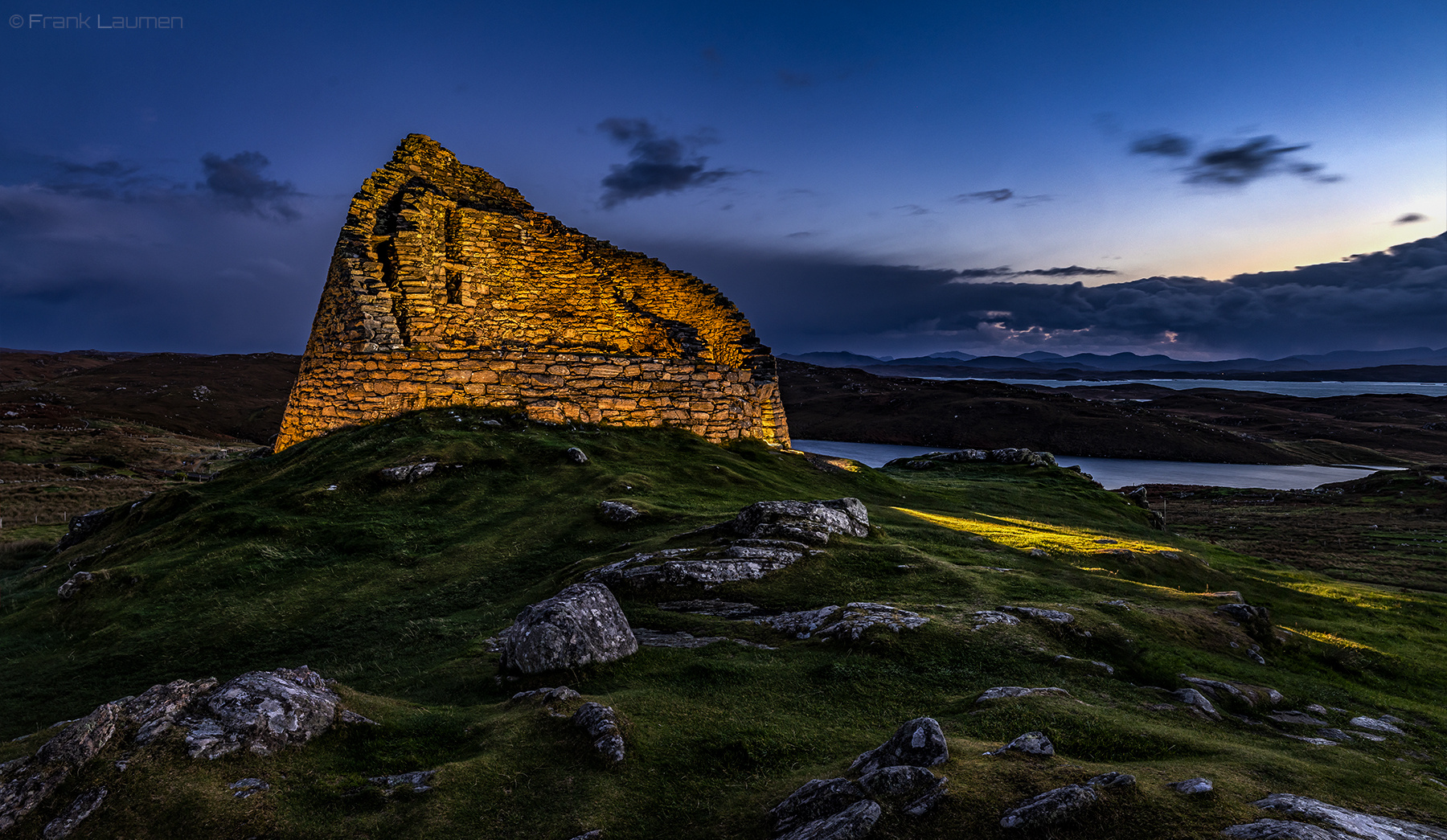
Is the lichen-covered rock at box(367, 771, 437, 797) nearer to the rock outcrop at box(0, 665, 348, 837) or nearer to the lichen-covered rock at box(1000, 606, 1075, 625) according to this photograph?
the rock outcrop at box(0, 665, 348, 837)

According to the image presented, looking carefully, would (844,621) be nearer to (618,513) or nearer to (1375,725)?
(1375,725)

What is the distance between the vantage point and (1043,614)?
933 cm

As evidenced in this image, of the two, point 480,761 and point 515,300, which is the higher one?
point 515,300

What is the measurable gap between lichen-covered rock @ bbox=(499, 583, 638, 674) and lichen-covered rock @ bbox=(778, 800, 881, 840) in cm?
404

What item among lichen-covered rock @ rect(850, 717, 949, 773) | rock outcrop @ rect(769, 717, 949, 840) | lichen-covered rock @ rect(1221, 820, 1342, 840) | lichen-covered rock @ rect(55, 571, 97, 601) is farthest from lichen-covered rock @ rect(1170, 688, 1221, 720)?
lichen-covered rock @ rect(55, 571, 97, 601)

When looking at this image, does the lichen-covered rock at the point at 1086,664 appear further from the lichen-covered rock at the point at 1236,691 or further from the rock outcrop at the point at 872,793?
the rock outcrop at the point at 872,793

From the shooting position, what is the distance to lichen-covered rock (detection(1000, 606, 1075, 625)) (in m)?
9.20

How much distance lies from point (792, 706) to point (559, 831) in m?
2.91

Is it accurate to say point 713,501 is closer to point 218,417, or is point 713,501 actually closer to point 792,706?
point 792,706

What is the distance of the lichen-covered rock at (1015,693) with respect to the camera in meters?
6.68

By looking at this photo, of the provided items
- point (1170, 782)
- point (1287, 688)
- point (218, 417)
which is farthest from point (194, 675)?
point (218, 417)

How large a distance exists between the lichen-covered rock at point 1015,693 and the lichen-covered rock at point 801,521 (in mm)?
5271

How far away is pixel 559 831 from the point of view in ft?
15.2

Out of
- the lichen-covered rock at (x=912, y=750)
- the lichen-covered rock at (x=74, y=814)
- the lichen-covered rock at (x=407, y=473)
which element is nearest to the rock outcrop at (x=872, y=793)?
the lichen-covered rock at (x=912, y=750)
